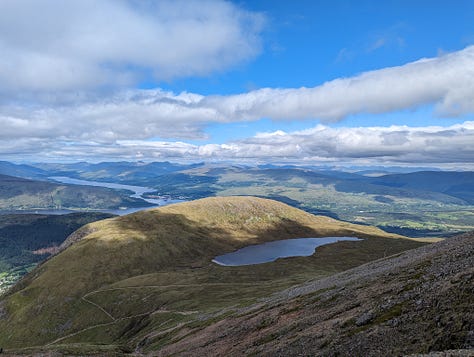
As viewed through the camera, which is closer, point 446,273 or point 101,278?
point 446,273

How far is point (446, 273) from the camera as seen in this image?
135 feet

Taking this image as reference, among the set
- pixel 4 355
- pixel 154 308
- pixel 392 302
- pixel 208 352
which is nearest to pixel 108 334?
pixel 154 308

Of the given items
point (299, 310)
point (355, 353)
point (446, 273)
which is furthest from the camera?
point (299, 310)

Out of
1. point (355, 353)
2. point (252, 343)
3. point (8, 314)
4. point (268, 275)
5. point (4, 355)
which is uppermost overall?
point (355, 353)

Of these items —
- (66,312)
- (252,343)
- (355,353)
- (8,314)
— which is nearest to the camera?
(355,353)

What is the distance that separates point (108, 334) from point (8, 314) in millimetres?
89002

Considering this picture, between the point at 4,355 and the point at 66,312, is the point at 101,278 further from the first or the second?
the point at 4,355

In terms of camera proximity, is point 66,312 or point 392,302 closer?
point 392,302

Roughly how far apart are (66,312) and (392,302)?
161 metres

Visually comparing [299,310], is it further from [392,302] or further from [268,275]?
[268,275]

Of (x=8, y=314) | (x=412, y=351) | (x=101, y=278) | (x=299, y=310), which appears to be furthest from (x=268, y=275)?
(x=412, y=351)

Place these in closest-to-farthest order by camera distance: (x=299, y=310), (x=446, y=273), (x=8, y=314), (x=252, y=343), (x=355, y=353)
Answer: (x=355, y=353) < (x=446, y=273) < (x=252, y=343) < (x=299, y=310) < (x=8, y=314)

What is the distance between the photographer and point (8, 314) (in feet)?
536

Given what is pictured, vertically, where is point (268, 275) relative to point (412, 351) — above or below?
below
